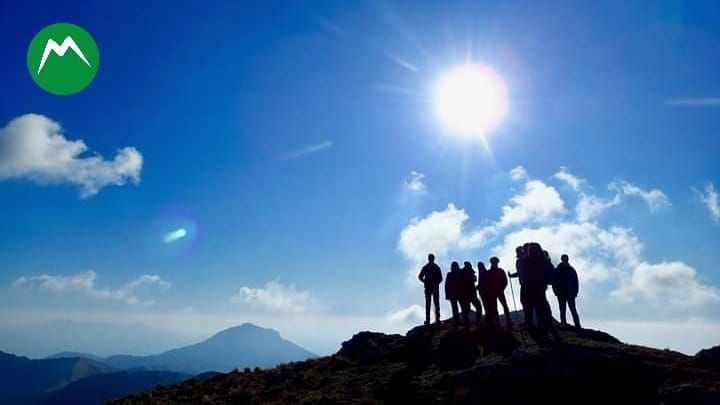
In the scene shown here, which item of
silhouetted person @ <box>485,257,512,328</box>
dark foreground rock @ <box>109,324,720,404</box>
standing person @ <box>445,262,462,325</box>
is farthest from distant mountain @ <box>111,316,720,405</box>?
standing person @ <box>445,262,462,325</box>

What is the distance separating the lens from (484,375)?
1497 cm

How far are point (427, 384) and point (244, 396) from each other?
310 inches

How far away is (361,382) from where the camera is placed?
59.3 feet

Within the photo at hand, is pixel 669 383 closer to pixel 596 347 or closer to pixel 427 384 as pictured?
pixel 596 347

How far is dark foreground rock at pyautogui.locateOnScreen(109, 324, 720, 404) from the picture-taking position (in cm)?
1382

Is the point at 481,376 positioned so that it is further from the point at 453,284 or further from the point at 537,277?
the point at 453,284

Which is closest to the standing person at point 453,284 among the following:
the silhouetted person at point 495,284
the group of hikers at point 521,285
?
the group of hikers at point 521,285

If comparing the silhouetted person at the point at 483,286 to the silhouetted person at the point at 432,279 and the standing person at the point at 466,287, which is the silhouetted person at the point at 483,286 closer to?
the standing person at the point at 466,287

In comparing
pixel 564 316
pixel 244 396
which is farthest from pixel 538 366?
pixel 244 396

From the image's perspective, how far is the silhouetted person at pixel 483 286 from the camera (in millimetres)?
21062

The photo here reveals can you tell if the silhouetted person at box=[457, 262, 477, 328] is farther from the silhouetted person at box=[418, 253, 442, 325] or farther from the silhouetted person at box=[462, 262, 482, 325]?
the silhouetted person at box=[418, 253, 442, 325]

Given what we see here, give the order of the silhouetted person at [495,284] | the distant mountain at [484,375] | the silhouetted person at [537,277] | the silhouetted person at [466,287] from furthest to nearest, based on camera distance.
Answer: the silhouetted person at [466,287], the silhouetted person at [495,284], the silhouetted person at [537,277], the distant mountain at [484,375]

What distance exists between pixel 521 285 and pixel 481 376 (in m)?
6.50

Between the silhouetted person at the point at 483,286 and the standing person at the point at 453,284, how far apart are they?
1109mm
